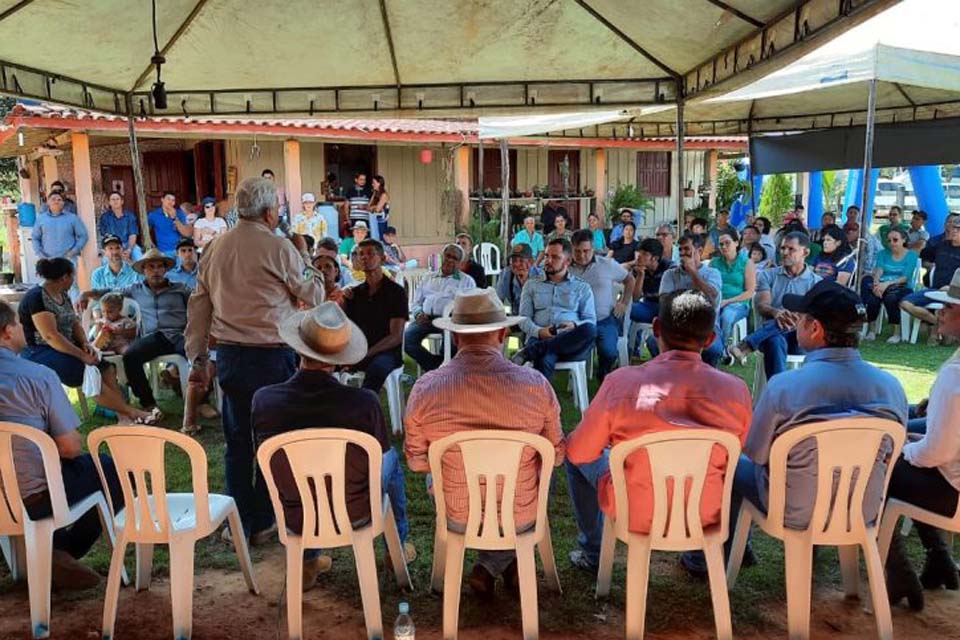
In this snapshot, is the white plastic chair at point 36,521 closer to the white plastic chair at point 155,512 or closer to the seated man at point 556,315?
the white plastic chair at point 155,512

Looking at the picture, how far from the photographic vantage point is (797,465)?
8.95ft

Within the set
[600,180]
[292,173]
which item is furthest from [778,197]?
[292,173]

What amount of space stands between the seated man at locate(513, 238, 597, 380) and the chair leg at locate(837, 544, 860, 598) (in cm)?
278

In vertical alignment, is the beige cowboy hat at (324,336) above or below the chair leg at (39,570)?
above

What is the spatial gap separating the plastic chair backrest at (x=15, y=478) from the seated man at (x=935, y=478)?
125 inches

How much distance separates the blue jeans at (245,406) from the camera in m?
3.57

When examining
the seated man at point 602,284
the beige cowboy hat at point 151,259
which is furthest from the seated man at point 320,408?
the seated man at point 602,284

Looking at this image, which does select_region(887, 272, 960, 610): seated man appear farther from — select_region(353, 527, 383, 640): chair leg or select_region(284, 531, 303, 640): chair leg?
select_region(284, 531, 303, 640): chair leg

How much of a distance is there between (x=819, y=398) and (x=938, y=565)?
104 cm

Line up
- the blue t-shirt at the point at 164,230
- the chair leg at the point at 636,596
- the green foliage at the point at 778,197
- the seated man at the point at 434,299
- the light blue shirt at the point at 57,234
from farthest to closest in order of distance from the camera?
the green foliage at the point at 778,197 → the blue t-shirt at the point at 164,230 → the light blue shirt at the point at 57,234 → the seated man at the point at 434,299 → the chair leg at the point at 636,596

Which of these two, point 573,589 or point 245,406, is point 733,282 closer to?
point 573,589

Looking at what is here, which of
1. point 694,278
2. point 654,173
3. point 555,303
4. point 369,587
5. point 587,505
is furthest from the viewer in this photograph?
point 654,173

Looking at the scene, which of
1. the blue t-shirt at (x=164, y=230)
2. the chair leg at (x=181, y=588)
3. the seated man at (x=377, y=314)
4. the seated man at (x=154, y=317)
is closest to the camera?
the chair leg at (x=181, y=588)

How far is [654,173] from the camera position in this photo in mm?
18094
